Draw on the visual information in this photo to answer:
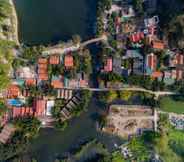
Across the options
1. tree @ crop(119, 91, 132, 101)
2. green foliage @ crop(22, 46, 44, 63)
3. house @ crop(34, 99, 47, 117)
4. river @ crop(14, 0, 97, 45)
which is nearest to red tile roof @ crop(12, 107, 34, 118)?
house @ crop(34, 99, 47, 117)

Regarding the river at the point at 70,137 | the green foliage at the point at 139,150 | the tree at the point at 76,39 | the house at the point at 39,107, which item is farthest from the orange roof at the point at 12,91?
the green foliage at the point at 139,150

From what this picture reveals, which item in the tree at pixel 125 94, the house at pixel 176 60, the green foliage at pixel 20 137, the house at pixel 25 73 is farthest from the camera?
the house at pixel 176 60

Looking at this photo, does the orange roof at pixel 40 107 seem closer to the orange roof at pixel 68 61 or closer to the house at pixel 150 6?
the orange roof at pixel 68 61

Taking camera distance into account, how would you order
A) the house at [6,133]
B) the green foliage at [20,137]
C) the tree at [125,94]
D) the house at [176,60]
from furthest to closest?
1. the house at [176,60]
2. the tree at [125,94]
3. the house at [6,133]
4. the green foliage at [20,137]

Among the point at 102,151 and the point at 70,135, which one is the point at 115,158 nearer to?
the point at 102,151

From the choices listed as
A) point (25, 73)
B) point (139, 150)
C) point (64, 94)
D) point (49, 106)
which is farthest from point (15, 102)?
point (139, 150)

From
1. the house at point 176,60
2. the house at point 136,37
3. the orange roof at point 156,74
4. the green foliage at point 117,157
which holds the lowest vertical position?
the green foliage at point 117,157

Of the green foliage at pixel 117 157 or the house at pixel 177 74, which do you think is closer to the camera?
the green foliage at pixel 117 157

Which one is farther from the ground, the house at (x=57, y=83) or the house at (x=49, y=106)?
the house at (x=57, y=83)
